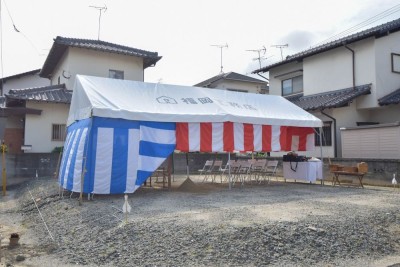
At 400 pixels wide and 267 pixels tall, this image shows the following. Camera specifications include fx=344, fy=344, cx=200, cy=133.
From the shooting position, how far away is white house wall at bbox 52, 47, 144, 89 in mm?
15492

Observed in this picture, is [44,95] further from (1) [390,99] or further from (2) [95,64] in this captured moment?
(1) [390,99]

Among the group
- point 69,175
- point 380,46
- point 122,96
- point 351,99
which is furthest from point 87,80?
point 380,46

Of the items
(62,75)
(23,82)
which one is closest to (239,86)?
(62,75)

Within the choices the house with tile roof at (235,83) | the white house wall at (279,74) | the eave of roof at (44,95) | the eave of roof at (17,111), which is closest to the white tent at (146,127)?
the eave of roof at (44,95)

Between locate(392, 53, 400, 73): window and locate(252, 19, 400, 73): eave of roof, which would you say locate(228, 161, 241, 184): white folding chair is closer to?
locate(252, 19, 400, 73): eave of roof

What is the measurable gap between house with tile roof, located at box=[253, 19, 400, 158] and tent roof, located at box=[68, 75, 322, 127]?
3.05 metres

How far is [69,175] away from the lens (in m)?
8.02

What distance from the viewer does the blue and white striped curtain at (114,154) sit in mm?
7414

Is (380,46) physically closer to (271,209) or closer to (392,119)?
(392,119)

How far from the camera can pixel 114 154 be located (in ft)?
25.0

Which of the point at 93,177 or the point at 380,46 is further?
the point at 380,46

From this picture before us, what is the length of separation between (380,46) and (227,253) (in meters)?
12.4

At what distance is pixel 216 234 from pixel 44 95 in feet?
38.2

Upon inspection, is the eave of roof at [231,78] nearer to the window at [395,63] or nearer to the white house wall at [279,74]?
the white house wall at [279,74]
